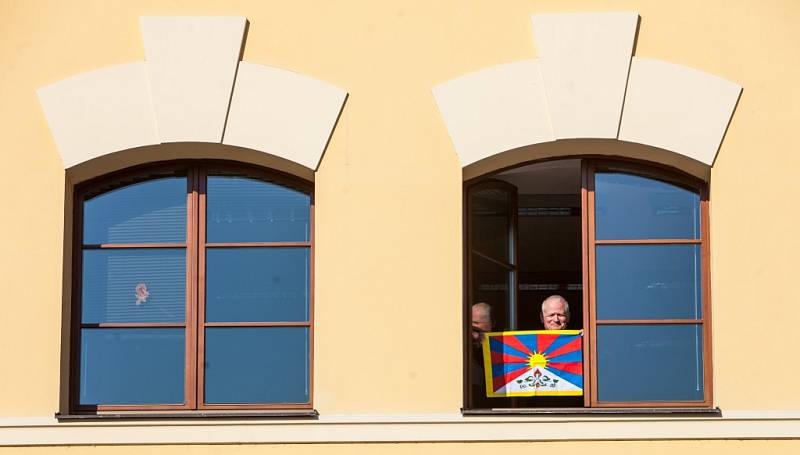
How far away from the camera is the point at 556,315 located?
7.94 m

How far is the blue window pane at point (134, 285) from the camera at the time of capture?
7.89m

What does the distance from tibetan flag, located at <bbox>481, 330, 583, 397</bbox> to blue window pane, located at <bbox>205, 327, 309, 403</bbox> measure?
1.07 meters

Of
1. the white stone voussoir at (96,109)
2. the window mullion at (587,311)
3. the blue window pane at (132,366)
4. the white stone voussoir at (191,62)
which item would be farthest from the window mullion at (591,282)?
the white stone voussoir at (96,109)

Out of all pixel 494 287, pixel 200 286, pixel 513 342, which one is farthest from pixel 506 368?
pixel 200 286

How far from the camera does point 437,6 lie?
784 centimetres

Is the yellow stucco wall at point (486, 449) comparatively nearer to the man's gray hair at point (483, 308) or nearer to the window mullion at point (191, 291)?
the window mullion at point (191, 291)

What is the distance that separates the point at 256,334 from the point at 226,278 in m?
0.36

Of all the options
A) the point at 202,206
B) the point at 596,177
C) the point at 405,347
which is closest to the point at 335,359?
the point at 405,347

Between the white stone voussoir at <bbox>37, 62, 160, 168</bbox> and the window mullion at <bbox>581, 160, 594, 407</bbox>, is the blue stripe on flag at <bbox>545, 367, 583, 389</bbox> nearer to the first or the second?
the window mullion at <bbox>581, 160, 594, 407</bbox>

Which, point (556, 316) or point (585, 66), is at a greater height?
point (585, 66)

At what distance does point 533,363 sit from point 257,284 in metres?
1.64

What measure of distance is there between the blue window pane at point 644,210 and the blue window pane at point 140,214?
242cm

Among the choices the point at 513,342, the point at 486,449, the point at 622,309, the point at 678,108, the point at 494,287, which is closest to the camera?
the point at 486,449

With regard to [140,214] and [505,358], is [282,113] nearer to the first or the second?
[140,214]
